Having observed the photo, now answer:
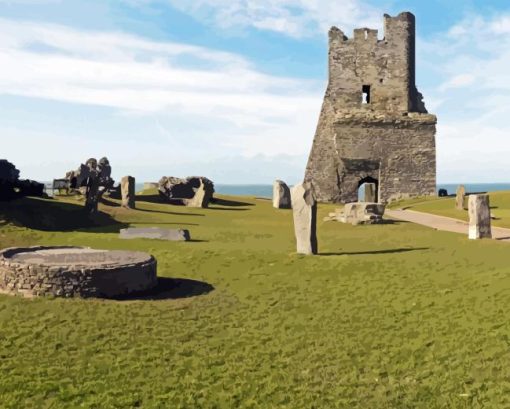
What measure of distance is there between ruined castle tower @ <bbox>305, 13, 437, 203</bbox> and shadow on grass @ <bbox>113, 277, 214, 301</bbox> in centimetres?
3044

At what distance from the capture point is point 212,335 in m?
9.77

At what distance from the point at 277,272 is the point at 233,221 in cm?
1219

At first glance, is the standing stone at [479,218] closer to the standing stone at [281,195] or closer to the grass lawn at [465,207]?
the grass lawn at [465,207]

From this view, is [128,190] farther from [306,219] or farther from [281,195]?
[306,219]

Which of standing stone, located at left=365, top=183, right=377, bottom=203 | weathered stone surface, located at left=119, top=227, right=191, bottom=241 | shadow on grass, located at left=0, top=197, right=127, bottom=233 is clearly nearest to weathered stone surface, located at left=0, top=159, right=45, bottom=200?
shadow on grass, located at left=0, top=197, right=127, bottom=233

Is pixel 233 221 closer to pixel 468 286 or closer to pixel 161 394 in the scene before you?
pixel 468 286

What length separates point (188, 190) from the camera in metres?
35.1

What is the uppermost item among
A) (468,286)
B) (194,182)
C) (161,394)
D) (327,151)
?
(327,151)

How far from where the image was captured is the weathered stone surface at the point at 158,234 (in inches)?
736

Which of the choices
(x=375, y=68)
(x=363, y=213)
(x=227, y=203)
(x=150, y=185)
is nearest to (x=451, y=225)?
(x=363, y=213)

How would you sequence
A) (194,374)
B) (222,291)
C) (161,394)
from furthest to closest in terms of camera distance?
(222,291), (194,374), (161,394)

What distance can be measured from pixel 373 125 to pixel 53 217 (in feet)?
91.9

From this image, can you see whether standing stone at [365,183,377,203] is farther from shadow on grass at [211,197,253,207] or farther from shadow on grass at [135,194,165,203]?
shadow on grass at [135,194,165,203]

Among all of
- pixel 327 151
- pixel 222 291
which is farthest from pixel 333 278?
pixel 327 151
